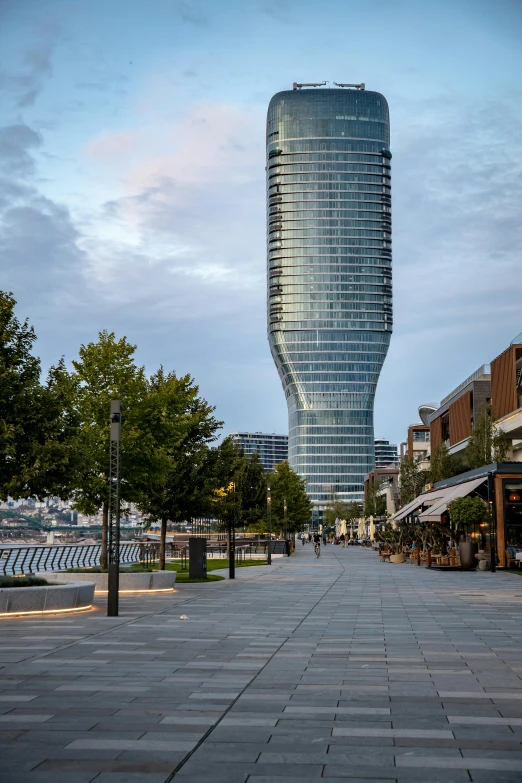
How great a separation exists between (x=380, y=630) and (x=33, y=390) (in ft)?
35.3

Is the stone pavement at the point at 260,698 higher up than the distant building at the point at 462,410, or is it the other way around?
the distant building at the point at 462,410

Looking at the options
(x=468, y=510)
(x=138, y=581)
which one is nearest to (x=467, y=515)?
(x=468, y=510)

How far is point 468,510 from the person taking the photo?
44125 mm

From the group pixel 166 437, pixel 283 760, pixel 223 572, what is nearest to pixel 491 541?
pixel 223 572

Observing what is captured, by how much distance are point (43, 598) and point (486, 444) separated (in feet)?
134

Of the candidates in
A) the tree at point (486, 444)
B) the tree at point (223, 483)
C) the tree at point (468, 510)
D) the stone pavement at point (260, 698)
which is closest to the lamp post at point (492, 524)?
the tree at point (468, 510)

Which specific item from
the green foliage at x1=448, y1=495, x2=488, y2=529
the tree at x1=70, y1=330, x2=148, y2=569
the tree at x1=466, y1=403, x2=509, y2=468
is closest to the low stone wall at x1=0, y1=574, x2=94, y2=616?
the tree at x1=70, y1=330, x2=148, y2=569

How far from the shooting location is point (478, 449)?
187 feet

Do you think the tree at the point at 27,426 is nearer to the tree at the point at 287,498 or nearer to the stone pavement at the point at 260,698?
the stone pavement at the point at 260,698

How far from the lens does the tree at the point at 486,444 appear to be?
5547 centimetres

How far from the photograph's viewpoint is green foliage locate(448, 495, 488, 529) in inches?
1737

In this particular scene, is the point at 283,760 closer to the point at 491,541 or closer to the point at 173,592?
the point at 173,592

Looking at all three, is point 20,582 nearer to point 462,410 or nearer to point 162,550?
point 162,550

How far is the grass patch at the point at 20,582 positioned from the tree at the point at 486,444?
39.0m
